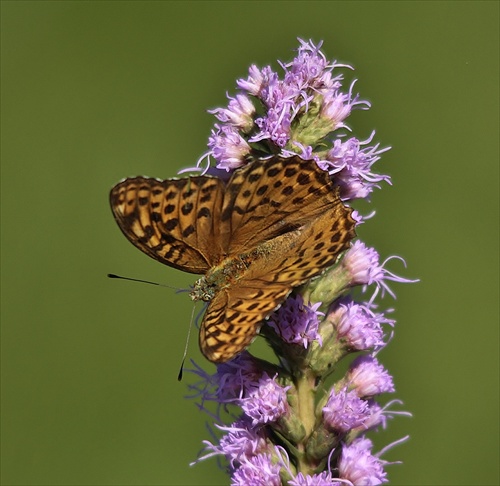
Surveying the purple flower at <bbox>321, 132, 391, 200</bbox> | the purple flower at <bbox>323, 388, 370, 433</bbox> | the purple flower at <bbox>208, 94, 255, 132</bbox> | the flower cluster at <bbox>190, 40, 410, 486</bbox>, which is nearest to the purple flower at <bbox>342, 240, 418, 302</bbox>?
the flower cluster at <bbox>190, 40, 410, 486</bbox>

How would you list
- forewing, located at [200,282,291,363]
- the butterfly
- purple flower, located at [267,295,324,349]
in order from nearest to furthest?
forewing, located at [200,282,291,363], the butterfly, purple flower, located at [267,295,324,349]

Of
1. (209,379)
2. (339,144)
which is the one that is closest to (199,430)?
(209,379)

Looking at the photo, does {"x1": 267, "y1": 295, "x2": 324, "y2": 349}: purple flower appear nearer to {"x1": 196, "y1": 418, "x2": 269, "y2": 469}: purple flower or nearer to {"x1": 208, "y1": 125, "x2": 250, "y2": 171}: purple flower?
Answer: {"x1": 196, "y1": 418, "x2": 269, "y2": 469}: purple flower

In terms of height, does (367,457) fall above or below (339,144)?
below

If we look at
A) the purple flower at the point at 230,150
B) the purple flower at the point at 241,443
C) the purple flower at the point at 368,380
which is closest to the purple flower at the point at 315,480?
the purple flower at the point at 241,443

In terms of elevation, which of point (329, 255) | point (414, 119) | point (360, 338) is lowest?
point (360, 338)

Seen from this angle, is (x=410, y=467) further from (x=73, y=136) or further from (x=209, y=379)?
(x=73, y=136)

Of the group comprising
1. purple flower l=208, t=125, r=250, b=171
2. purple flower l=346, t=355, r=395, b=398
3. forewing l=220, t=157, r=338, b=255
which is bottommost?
purple flower l=346, t=355, r=395, b=398
